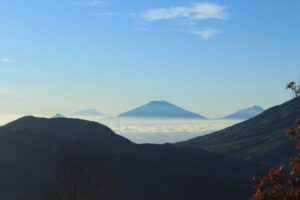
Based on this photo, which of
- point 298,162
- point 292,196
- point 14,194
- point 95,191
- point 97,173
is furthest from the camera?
point 14,194

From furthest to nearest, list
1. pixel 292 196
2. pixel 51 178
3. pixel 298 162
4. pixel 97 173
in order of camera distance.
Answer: pixel 51 178 → pixel 97 173 → pixel 298 162 → pixel 292 196

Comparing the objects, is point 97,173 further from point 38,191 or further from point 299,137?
point 38,191

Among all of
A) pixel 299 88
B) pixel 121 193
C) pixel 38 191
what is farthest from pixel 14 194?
pixel 299 88

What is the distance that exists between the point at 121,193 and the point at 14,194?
36.6 m

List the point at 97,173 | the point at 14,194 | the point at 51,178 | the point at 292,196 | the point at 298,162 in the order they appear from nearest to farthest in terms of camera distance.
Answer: the point at 292,196, the point at 298,162, the point at 97,173, the point at 14,194, the point at 51,178

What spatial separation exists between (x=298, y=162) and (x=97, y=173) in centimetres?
3260

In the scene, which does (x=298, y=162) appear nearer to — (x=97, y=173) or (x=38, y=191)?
(x=97, y=173)

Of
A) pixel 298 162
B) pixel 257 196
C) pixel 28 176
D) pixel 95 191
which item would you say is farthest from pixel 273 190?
pixel 28 176

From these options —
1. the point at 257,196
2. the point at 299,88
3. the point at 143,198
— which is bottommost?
the point at 143,198

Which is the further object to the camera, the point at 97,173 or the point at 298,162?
the point at 97,173

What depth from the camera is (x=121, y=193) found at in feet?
617

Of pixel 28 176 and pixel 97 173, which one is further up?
pixel 97 173

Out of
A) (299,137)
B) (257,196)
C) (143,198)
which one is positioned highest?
(299,137)

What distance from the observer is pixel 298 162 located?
2097 cm
